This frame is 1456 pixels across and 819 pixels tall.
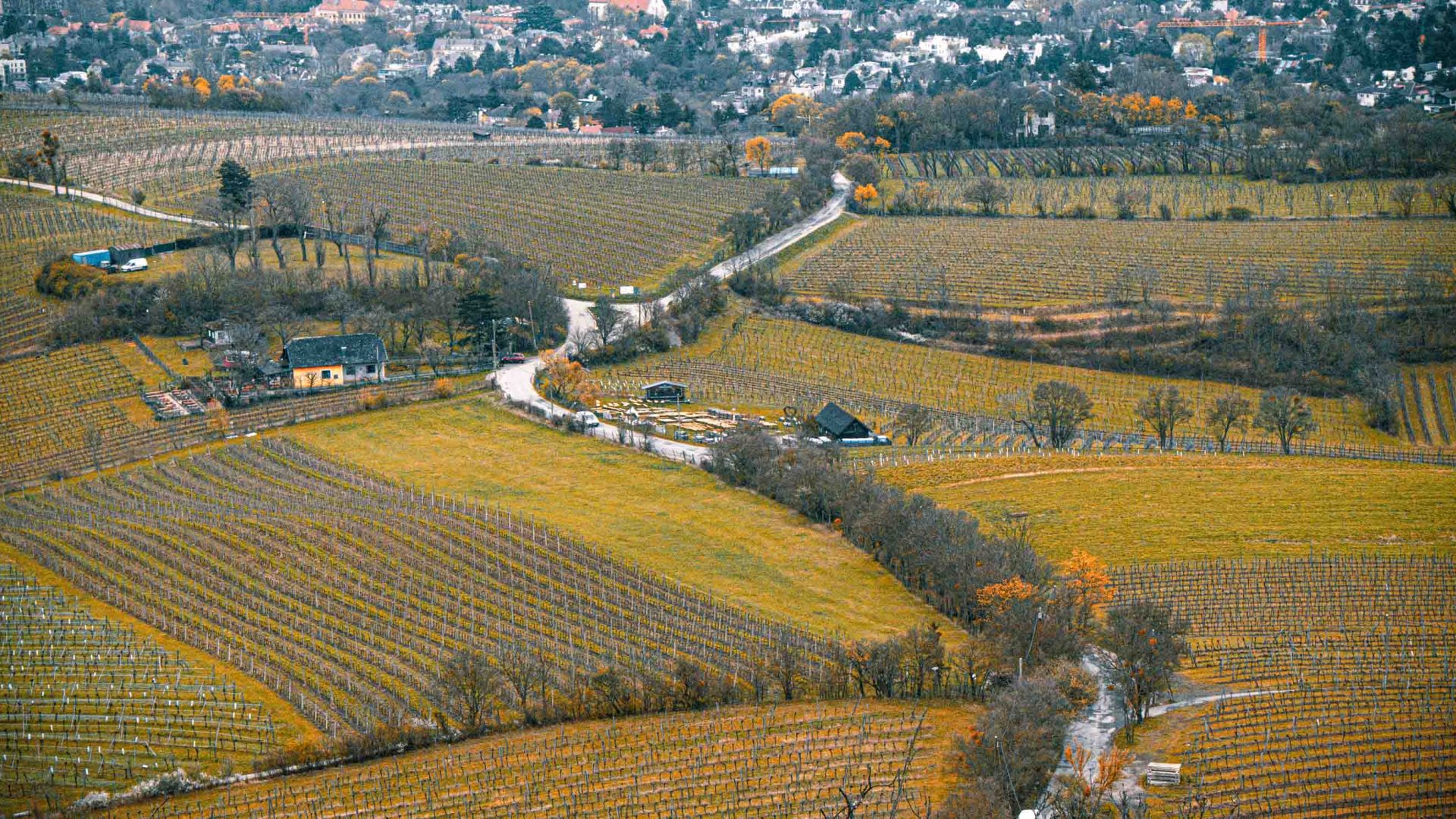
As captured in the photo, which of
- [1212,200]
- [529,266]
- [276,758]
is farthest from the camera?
[1212,200]

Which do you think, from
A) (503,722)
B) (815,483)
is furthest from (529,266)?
(503,722)

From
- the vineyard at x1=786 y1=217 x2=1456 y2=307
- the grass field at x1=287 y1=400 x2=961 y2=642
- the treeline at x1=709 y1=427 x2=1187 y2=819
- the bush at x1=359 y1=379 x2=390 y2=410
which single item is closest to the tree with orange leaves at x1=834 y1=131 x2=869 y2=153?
the vineyard at x1=786 y1=217 x2=1456 y2=307

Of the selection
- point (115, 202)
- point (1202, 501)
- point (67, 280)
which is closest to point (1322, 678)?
point (1202, 501)

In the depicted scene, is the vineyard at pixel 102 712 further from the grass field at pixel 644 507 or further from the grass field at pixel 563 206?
the grass field at pixel 563 206

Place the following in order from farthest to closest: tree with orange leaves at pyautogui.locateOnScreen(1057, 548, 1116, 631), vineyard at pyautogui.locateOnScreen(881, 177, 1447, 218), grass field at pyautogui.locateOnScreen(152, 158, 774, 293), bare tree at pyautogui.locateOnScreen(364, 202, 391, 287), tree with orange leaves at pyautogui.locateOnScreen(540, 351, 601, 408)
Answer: vineyard at pyautogui.locateOnScreen(881, 177, 1447, 218) → grass field at pyautogui.locateOnScreen(152, 158, 774, 293) → bare tree at pyautogui.locateOnScreen(364, 202, 391, 287) → tree with orange leaves at pyautogui.locateOnScreen(540, 351, 601, 408) → tree with orange leaves at pyautogui.locateOnScreen(1057, 548, 1116, 631)

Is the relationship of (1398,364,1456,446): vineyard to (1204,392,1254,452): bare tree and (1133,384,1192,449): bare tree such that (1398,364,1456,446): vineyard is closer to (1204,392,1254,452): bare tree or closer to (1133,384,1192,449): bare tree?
(1204,392,1254,452): bare tree

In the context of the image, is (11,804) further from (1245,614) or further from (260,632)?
(1245,614)
